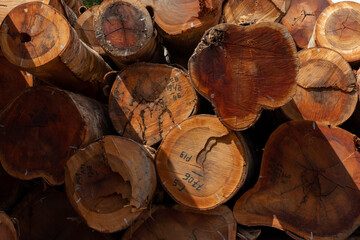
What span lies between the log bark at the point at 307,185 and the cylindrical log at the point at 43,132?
1.40 meters

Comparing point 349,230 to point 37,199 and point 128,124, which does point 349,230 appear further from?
point 37,199

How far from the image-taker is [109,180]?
6.64 feet

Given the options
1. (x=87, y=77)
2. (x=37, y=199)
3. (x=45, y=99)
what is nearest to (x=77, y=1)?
(x=87, y=77)

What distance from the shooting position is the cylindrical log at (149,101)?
2.38 meters

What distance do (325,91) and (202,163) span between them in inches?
53.7

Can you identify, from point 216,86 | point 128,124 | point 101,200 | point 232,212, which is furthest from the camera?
point 128,124

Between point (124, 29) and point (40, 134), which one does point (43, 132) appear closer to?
point (40, 134)

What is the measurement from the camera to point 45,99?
2.23 metres

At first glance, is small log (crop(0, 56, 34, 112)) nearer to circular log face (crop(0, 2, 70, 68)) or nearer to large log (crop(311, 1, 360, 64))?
circular log face (crop(0, 2, 70, 68))

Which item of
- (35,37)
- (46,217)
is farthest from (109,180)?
(35,37)

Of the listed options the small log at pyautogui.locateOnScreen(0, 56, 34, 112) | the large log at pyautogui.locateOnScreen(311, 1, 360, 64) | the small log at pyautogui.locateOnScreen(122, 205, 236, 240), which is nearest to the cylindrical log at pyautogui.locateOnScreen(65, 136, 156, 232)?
the small log at pyautogui.locateOnScreen(122, 205, 236, 240)

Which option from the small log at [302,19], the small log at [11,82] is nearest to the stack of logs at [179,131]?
the small log at [11,82]

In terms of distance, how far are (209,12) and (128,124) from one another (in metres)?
1.16

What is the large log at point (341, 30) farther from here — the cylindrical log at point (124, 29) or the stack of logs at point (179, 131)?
the cylindrical log at point (124, 29)
